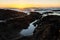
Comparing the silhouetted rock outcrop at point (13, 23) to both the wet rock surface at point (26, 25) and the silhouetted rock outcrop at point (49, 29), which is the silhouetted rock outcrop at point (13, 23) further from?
the silhouetted rock outcrop at point (49, 29)

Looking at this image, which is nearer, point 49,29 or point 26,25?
point 49,29

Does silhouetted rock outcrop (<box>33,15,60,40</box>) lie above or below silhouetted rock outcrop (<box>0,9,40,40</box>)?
below

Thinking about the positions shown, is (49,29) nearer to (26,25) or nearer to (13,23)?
(26,25)

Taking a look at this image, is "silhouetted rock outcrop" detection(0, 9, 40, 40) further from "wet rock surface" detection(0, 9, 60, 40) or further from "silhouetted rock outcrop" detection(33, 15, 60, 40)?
"silhouetted rock outcrop" detection(33, 15, 60, 40)

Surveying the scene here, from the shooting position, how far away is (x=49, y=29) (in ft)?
6.46

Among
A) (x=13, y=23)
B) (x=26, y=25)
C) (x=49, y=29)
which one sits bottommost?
(x=49, y=29)

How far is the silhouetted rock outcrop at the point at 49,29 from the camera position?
75.9 inches

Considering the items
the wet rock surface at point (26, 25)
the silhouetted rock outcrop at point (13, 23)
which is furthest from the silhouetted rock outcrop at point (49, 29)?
the silhouetted rock outcrop at point (13, 23)

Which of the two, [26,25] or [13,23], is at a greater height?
[13,23]

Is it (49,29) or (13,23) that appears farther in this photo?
(13,23)

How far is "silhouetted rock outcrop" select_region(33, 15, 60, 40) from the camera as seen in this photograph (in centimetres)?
193

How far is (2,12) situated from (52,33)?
5.09 feet

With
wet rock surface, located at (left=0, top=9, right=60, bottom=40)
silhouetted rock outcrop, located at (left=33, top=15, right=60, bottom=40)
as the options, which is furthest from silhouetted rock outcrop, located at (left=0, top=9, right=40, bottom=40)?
silhouetted rock outcrop, located at (left=33, top=15, right=60, bottom=40)

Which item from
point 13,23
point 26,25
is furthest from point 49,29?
point 13,23
